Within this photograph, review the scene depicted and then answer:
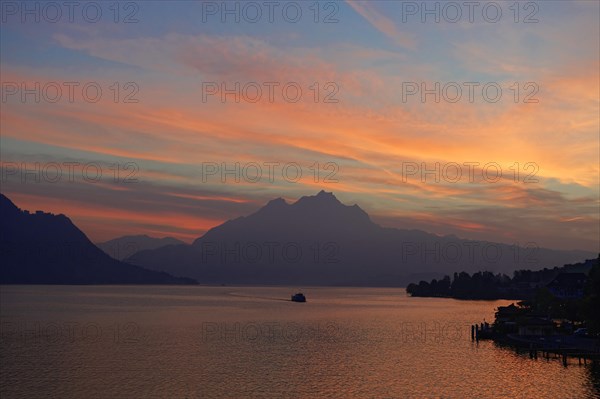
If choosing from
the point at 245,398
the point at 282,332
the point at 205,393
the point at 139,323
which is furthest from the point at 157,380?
the point at 139,323

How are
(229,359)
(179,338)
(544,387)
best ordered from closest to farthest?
1. (544,387)
2. (229,359)
3. (179,338)

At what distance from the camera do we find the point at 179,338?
119438 millimetres

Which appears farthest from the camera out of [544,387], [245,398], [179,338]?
[179,338]

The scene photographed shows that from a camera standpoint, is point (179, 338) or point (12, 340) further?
point (179, 338)

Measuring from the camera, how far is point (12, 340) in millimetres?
111250

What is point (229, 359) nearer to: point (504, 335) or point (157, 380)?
point (157, 380)

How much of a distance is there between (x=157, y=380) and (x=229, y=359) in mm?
18266

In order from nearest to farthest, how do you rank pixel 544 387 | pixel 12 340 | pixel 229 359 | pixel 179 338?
pixel 544 387
pixel 229 359
pixel 12 340
pixel 179 338

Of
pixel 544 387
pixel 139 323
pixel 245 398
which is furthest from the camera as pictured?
pixel 139 323

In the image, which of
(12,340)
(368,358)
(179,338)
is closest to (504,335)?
(368,358)

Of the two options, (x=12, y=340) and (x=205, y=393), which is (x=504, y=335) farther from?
(x=12, y=340)

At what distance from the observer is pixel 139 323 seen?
500 feet

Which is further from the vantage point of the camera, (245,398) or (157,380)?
(157,380)

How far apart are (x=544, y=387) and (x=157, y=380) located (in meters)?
45.8
